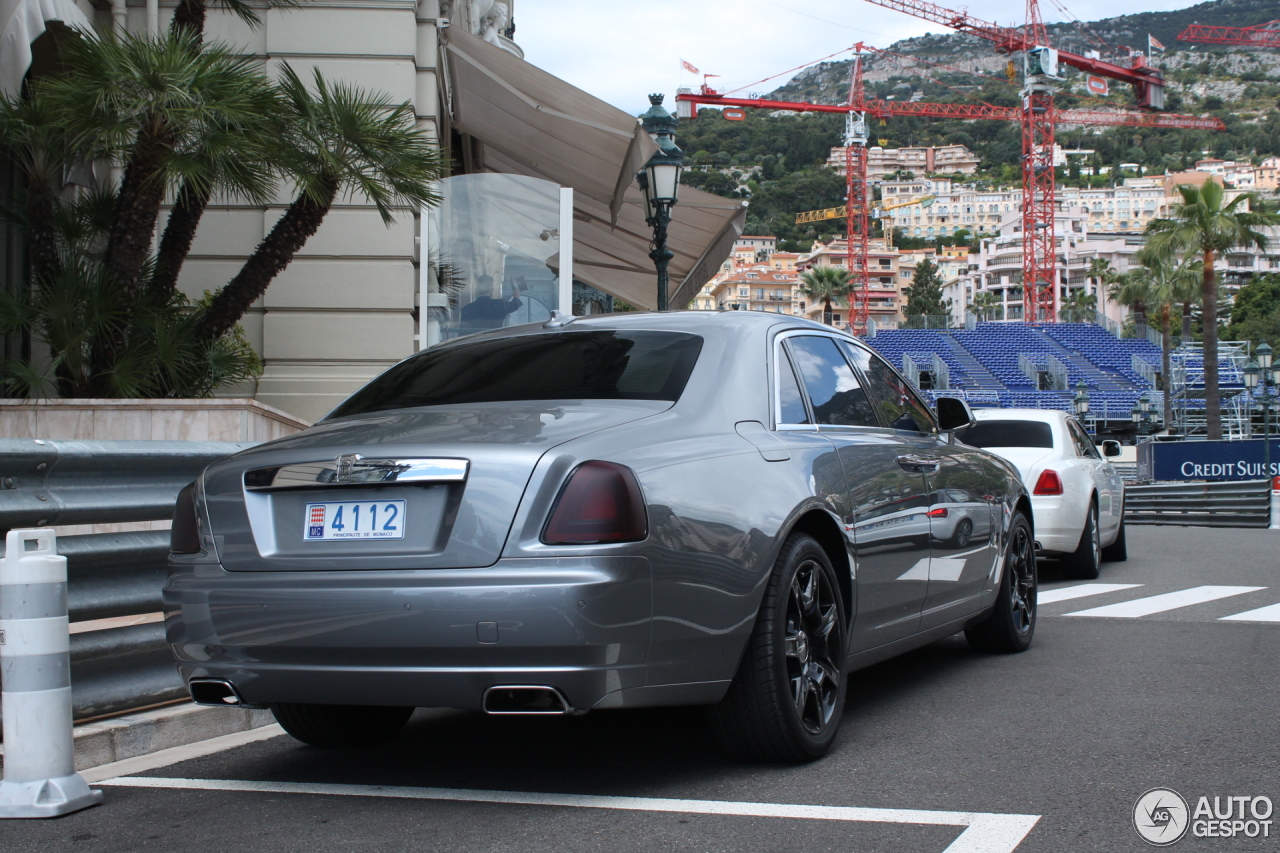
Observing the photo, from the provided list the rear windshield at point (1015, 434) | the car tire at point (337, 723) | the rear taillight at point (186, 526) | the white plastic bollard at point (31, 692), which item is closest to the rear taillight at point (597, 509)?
the rear taillight at point (186, 526)

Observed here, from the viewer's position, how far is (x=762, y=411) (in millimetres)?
4383

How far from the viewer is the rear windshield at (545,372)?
424 cm

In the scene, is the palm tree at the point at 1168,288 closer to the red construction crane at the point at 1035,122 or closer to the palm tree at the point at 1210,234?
the palm tree at the point at 1210,234

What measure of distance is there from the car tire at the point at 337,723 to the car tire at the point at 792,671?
1312mm

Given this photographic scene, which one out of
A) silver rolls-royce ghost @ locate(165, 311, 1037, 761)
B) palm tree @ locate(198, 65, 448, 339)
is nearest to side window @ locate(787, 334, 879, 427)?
silver rolls-royce ghost @ locate(165, 311, 1037, 761)

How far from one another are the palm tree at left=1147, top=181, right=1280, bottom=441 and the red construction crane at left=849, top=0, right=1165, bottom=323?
55.2 metres

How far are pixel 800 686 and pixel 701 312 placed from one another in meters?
1.38

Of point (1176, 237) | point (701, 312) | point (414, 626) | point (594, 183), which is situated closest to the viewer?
point (414, 626)

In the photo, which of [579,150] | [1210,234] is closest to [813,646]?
[579,150]

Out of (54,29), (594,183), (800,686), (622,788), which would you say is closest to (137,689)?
(622,788)

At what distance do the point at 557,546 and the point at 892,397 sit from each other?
8.53 ft

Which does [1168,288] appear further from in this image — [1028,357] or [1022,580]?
[1022,580]

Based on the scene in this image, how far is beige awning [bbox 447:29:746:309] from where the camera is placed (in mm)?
13117

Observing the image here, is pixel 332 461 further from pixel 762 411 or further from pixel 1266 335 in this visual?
pixel 1266 335
